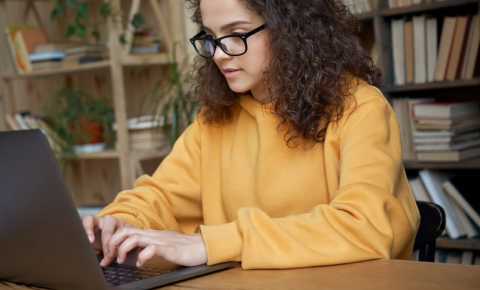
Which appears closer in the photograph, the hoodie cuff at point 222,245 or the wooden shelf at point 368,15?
the hoodie cuff at point 222,245

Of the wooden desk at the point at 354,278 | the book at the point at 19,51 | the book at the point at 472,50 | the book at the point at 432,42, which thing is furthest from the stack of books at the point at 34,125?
the wooden desk at the point at 354,278

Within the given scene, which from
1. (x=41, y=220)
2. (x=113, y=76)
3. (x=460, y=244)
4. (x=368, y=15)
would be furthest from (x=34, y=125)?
(x=41, y=220)

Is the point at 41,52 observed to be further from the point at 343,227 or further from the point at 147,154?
the point at 343,227

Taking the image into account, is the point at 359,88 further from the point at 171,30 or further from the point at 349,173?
the point at 171,30

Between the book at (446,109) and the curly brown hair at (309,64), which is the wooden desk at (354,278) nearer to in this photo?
the curly brown hair at (309,64)

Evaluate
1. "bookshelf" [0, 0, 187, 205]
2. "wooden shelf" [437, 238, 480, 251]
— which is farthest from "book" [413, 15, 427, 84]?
"bookshelf" [0, 0, 187, 205]

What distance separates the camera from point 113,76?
139 inches

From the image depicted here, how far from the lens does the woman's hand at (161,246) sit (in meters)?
1.18

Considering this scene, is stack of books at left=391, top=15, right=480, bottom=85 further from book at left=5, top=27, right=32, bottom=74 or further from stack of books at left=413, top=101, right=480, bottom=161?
book at left=5, top=27, right=32, bottom=74

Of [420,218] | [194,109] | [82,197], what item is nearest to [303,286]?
[420,218]

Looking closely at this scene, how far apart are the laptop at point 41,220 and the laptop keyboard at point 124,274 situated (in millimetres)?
65

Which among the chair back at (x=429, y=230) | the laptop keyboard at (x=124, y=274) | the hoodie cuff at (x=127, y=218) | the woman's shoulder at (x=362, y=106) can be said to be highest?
the woman's shoulder at (x=362, y=106)

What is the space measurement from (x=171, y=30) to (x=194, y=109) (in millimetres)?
565

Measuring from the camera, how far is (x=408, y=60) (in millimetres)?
2936
